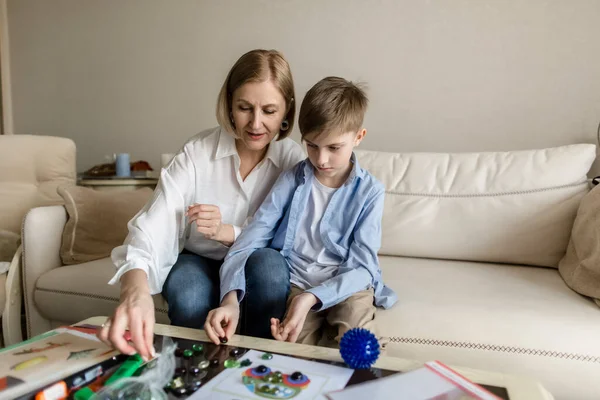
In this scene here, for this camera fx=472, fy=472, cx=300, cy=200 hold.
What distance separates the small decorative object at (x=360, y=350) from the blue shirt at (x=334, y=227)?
0.35 metres

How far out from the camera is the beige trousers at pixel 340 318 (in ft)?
3.40

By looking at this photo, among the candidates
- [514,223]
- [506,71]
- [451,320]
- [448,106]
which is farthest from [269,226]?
[506,71]

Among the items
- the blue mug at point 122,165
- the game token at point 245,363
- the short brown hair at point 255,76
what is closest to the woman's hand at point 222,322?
the game token at point 245,363

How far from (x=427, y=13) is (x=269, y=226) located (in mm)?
1242

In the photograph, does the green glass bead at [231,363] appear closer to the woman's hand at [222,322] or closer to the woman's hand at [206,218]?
the woman's hand at [222,322]

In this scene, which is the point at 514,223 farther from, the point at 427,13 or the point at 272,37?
the point at 272,37

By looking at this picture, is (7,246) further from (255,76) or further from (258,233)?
(255,76)

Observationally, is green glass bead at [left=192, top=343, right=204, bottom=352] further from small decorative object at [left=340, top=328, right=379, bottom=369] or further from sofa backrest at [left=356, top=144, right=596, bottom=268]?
sofa backrest at [left=356, top=144, right=596, bottom=268]

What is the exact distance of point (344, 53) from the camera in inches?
81.0

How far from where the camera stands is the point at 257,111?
1.17m

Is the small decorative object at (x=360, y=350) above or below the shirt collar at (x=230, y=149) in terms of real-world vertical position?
below

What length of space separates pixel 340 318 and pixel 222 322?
0.89 ft

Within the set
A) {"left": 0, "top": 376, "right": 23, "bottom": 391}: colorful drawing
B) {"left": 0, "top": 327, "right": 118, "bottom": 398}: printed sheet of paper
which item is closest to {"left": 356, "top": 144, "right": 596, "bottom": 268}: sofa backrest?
{"left": 0, "top": 327, "right": 118, "bottom": 398}: printed sheet of paper

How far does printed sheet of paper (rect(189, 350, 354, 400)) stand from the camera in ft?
2.17
